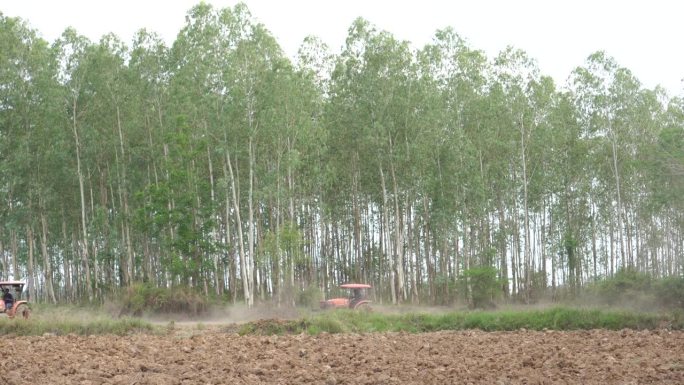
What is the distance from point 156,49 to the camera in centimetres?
4153

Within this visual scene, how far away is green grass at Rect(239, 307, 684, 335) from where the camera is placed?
82.2ft

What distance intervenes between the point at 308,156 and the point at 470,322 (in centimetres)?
1644

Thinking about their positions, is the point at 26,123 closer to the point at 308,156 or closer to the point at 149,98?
the point at 149,98

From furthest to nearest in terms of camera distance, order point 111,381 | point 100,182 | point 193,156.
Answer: point 100,182 → point 193,156 → point 111,381

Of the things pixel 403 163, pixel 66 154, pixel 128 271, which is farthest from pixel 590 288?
pixel 66 154

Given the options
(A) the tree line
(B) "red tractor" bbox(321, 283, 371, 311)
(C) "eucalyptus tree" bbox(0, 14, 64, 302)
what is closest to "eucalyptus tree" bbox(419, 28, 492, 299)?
(A) the tree line

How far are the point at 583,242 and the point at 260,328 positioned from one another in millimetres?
32412

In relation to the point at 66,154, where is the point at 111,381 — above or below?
below

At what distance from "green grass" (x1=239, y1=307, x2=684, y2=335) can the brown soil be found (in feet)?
15.2

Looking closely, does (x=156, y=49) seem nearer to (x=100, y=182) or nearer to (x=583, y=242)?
(x=100, y=182)

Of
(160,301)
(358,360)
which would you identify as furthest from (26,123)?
(358,360)

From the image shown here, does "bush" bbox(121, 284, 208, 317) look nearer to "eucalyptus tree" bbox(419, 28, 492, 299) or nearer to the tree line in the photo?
the tree line

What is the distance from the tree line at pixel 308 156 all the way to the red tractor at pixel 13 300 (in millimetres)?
9276

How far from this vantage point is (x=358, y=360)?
1504 cm
